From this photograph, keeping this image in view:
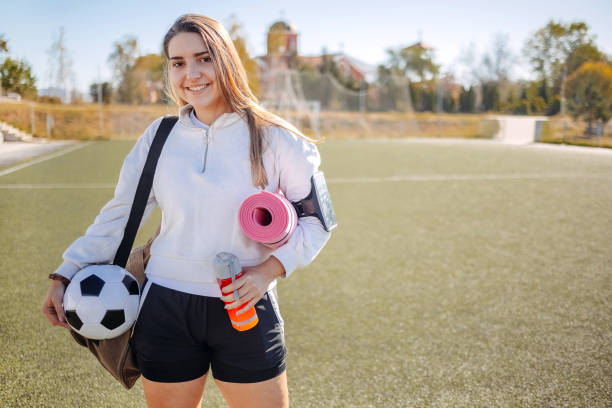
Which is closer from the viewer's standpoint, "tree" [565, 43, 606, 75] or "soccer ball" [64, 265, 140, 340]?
"soccer ball" [64, 265, 140, 340]

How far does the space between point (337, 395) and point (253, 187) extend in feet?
4.81

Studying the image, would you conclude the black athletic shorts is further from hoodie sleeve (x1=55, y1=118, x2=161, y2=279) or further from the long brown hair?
the long brown hair

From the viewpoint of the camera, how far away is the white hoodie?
1437 millimetres

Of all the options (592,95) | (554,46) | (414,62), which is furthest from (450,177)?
(414,62)

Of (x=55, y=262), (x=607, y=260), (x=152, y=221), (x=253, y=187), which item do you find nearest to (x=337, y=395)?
(x=253, y=187)

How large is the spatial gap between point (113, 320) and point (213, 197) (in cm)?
47

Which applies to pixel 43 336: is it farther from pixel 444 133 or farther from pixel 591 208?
pixel 444 133

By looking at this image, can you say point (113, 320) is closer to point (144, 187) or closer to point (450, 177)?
point (144, 187)

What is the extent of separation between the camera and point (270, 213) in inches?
54.0

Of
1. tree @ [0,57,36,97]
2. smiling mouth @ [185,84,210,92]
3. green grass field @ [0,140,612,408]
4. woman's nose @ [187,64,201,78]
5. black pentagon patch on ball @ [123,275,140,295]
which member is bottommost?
green grass field @ [0,140,612,408]

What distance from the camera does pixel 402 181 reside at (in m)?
10.7

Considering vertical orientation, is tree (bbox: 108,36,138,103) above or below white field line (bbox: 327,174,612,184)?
above

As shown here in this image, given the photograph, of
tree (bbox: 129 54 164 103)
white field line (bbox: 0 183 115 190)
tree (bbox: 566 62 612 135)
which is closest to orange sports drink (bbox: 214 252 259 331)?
white field line (bbox: 0 183 115 190)

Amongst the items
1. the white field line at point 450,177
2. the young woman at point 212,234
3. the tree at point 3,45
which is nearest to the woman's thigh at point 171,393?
the young woman at point 212,234
